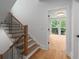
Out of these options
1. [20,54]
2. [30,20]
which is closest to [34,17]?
[30,20]

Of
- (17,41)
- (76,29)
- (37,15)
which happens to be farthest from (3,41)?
(76,29)

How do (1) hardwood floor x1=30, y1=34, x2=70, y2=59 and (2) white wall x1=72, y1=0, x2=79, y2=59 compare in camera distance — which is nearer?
(2) white wall x1=72, y1=0, x2=79, y2=59

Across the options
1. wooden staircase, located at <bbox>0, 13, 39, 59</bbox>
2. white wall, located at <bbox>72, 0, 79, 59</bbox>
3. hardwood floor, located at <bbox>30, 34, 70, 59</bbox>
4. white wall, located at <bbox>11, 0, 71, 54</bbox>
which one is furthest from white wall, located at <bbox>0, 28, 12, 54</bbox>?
white wall, located at <bbox>72, 0, 79, 59</bbox>

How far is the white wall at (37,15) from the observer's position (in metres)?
7.80

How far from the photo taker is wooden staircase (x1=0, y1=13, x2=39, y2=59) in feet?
15.7

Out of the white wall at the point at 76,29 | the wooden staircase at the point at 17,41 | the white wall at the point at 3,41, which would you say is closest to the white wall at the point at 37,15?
the wooden staircase at the point at 17,41

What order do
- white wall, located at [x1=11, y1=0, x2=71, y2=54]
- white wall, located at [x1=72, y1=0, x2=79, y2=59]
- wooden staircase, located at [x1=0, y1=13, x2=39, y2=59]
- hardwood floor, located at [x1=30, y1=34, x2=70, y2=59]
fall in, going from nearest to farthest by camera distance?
wooden staircase, located at [x1=0, y1=13, x2=39, y2=59], white wall, located at [x1=72, y1=0, x2=79, y2=59], hardwood floor, located at [x1=30, y1=34, x2=70, y2=59], white wall, located at [x1=11, y1=0, x2=71, y2=54]

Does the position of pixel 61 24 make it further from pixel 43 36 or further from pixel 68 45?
pixel 68 45

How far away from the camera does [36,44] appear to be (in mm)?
7965

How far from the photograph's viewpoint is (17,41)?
4.93 m

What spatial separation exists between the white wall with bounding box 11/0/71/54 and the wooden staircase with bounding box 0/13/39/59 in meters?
0.51

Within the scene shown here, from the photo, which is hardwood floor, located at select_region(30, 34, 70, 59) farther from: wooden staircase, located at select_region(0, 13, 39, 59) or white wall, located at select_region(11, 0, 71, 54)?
white wall, located at select_region(11, 0, 71, 54)

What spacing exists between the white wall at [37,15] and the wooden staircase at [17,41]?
20.0 inches

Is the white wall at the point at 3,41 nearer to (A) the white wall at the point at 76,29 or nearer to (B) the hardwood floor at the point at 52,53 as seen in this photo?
(B) the hardwood floor at the point at 52,53
